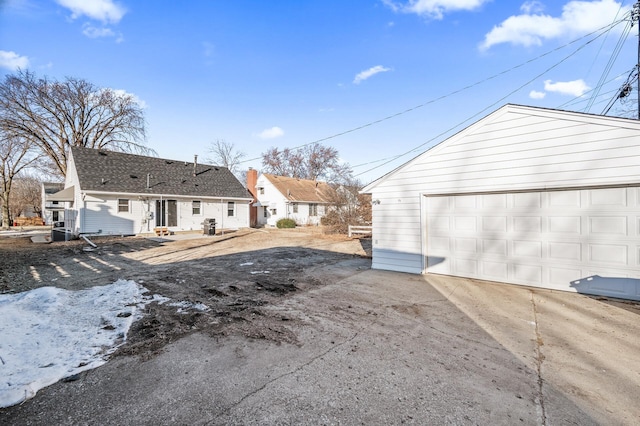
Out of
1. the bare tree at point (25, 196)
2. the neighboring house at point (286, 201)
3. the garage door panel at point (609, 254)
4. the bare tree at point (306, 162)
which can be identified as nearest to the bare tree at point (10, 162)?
the bare tree at point (25, 196)

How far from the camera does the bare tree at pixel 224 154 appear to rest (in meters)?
38.5

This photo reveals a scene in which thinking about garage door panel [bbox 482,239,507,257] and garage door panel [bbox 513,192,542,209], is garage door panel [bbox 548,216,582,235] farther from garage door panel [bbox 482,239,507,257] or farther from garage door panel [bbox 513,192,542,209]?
garage door panel [bbox 482,239,507,257]

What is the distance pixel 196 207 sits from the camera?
1927cm

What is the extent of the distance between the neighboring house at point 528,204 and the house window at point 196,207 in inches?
615

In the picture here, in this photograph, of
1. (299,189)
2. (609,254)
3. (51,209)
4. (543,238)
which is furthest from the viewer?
(299,189)

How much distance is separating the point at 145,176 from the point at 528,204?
781 inches

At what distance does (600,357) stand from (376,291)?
130 inches

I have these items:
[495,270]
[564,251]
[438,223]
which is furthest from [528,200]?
[438,223]

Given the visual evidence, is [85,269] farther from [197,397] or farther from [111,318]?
[197,397]

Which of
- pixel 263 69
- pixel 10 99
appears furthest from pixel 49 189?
pixel 263 69

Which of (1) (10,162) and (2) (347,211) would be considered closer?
(2) (347,211)

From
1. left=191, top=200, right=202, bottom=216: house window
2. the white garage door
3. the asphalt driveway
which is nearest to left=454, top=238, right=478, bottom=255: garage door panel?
the white garage door

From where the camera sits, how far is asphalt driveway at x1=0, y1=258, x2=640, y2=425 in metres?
2.18

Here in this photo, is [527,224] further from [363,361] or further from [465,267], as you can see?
[363,361]
